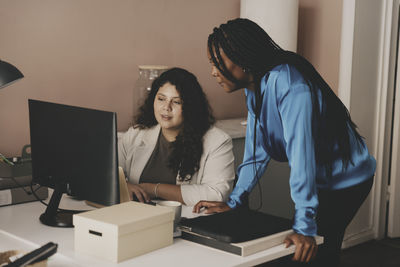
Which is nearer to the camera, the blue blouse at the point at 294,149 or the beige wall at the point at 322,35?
the blue blouse at the point at 294,149

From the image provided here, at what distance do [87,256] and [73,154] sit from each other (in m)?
0.38

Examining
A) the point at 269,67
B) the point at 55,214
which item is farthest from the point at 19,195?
the point at 269,67

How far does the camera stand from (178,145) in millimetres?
2322

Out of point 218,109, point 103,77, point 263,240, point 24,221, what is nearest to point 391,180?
point 218,109

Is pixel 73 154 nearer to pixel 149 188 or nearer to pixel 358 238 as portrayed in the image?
pixel 149 188

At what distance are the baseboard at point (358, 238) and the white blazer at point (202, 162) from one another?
4.85 ft

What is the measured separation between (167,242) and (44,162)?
565mm

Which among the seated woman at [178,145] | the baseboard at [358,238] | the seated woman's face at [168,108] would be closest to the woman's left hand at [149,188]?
the seated woman at [178,145]

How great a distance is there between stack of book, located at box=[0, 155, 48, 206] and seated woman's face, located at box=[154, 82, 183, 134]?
22.6 inches

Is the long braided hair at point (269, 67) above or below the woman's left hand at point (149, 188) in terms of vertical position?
above

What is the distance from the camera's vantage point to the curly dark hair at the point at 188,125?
2297 millimetres

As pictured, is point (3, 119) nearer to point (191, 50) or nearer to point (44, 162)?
point (44, 162)

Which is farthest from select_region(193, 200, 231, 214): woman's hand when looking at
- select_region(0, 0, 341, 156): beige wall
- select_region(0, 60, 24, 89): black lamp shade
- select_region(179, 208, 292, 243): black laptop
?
select_region(0, 0, 341, 156): beige wall

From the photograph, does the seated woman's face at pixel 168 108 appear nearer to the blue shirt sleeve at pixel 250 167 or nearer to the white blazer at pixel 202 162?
the white blazer at pixel 202 162
